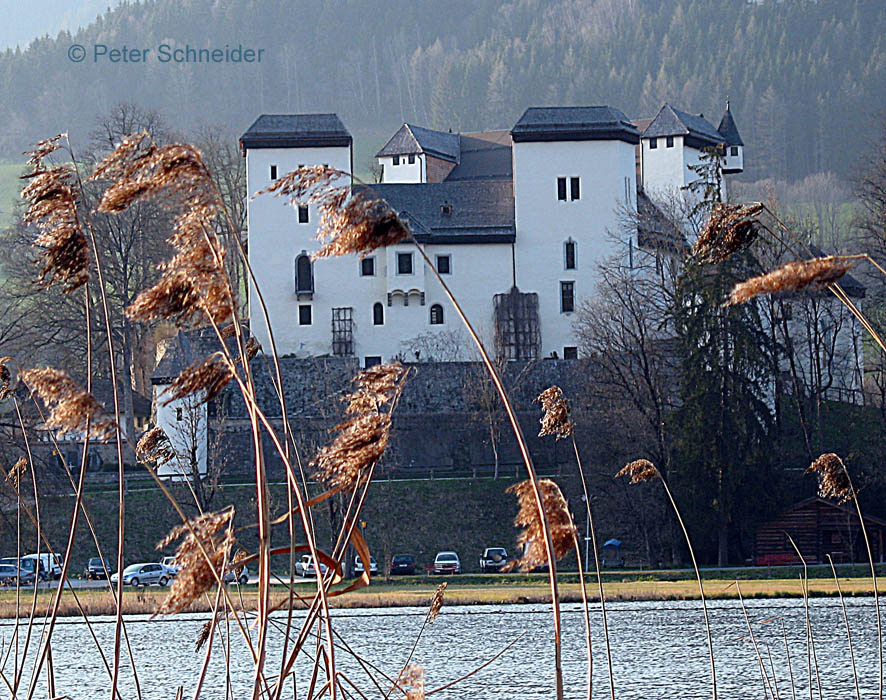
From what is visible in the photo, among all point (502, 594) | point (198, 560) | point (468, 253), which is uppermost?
point (468, 253)

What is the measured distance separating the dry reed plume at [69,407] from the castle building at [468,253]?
169ft

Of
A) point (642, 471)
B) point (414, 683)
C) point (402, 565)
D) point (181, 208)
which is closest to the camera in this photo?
point (181, 208)

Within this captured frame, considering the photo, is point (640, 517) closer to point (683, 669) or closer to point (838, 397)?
point (838, 397)

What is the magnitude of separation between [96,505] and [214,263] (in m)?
38.8

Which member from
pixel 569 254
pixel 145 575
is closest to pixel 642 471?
pixel 145 575

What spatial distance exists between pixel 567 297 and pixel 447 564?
22987mm

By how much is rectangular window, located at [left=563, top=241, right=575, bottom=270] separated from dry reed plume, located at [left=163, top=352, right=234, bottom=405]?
5452cm

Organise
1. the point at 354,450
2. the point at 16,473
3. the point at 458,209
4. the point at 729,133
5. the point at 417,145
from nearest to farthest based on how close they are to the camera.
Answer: the point at 354,450 < the point at 16,473 < the point at 458,209 < the point at 729,133 < the point at 417,145

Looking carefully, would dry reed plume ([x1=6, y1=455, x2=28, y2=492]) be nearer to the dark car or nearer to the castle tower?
the dark car

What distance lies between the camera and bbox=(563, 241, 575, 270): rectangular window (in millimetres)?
57562

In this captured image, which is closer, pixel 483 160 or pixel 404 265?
pixel 404 265

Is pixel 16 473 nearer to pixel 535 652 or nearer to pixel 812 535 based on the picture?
pixel 535 652

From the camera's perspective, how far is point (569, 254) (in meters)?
57.7

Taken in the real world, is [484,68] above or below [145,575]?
above
